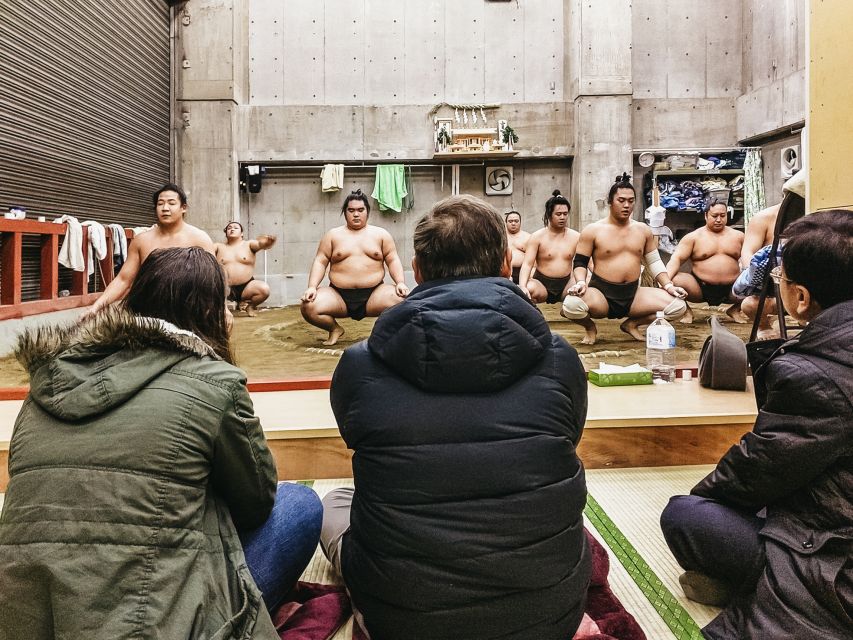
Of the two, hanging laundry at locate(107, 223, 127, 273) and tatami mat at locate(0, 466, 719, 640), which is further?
hanging laundry at locate(107, 223, 127, 273)

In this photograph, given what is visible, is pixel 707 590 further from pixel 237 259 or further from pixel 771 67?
pixel 771 67

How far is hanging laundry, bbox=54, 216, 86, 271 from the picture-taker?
16.6 feet

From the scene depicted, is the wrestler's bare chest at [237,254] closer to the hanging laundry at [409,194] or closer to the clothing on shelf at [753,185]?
the hanging laundry at [409,194]

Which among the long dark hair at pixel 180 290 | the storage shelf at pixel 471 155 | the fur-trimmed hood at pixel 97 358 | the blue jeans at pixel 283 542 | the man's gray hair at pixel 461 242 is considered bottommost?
the blue jeans at pixel 283 542

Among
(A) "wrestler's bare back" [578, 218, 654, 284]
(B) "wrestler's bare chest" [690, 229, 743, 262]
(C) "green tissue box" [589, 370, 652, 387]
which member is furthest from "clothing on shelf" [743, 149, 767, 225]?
(C) "green tissue box" [589, 370, 652, 387]

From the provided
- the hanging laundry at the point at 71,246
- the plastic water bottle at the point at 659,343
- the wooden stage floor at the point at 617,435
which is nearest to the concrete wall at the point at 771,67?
the plastic water bottle at the point at 659,343

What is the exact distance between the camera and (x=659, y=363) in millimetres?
3219

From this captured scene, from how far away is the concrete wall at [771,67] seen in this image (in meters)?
6.91

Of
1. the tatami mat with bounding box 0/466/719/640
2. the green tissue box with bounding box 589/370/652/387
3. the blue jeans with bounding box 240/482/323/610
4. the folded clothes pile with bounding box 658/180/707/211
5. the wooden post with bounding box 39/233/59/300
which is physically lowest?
the tatami mat with bounding box 0/466/719/640

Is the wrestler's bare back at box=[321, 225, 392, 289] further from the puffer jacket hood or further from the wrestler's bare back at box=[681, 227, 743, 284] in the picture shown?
the puffer jacket hood

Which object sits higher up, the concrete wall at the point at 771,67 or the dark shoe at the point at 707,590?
the concrete wall at the point at 771,67

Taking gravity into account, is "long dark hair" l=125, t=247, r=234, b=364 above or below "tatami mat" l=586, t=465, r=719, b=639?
above

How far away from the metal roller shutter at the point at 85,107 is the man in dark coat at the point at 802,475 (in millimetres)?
5336

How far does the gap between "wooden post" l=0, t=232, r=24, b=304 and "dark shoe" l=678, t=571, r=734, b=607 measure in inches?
188
